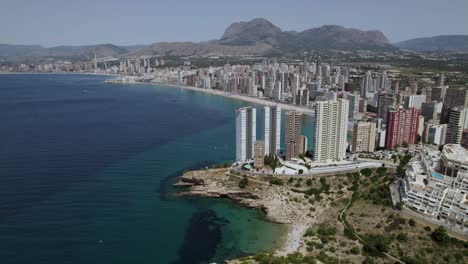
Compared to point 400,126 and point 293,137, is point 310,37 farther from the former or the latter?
point 293,137

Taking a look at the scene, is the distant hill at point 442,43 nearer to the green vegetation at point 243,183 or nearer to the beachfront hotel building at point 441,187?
the beachfront hotel building at point 441,187

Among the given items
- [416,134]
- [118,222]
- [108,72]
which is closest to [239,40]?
[108,72]

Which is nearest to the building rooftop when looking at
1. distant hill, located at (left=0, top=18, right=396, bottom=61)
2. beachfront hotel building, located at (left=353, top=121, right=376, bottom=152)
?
beachfront hotel building, located at (left=353, top=121, right=376, bottom=152)

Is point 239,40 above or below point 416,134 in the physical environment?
above

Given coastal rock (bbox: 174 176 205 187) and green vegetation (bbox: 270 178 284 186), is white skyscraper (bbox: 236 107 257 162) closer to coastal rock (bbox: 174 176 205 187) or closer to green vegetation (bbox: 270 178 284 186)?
green vegetation (bbox: 270 178 284 186)

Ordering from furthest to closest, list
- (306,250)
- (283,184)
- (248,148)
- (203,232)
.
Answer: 1. (248,148)
2. (283,184)
3. (203,232)
4. (306,250)

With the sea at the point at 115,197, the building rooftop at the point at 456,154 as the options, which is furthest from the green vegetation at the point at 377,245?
the building rooftop at the point at 456,154

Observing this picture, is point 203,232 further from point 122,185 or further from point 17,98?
point 17,98
